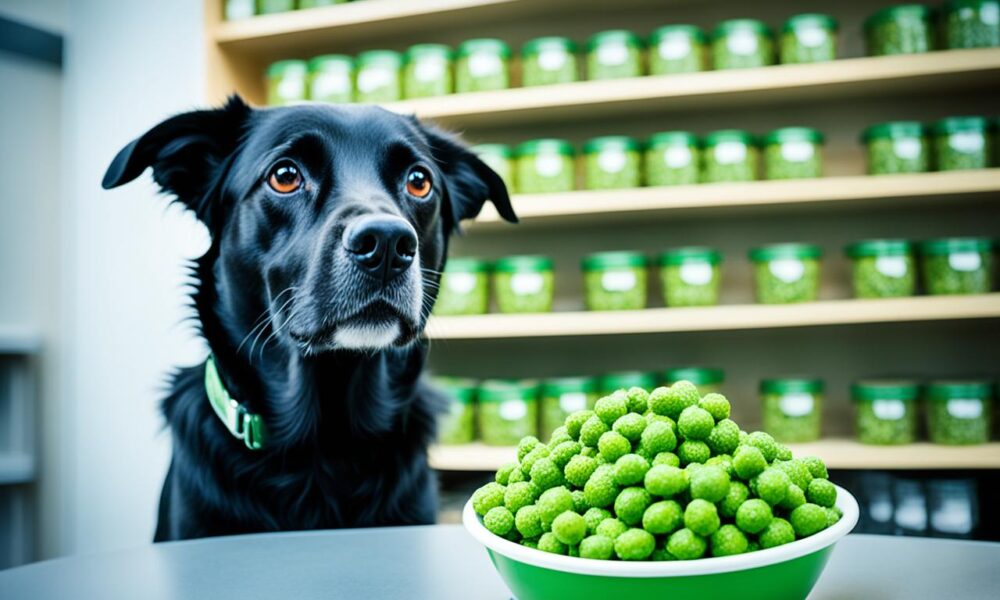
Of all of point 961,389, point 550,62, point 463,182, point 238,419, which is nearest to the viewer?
point 238,419

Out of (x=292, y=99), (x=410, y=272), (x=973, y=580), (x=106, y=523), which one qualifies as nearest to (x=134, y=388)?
(x=106, y=523)

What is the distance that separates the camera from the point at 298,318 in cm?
100

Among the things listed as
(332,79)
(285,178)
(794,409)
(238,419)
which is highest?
(332,79)

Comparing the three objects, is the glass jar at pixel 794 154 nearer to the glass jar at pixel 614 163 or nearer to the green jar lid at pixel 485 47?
the glass jar at pixel 614 163

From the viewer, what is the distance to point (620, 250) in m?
2.21

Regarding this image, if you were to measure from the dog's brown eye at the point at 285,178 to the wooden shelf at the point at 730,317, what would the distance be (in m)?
0.91

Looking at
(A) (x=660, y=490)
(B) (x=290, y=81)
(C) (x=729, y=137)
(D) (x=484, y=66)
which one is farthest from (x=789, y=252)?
(A) (x=660, y=490)

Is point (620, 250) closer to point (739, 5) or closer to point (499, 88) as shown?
point (499, 88)

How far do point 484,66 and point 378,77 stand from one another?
0.28m

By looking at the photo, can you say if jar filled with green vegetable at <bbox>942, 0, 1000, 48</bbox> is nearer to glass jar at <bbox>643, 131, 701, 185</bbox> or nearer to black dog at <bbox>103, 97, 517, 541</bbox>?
glass jar at <bbox>643, 131, 701, 185</bbox>

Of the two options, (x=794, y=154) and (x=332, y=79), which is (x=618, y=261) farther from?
(x=332, y=79)

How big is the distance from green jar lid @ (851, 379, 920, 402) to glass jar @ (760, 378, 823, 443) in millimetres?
97

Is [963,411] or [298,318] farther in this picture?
[963,411]

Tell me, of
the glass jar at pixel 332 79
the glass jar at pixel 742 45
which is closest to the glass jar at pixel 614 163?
the glass jar at pixel 742 45
